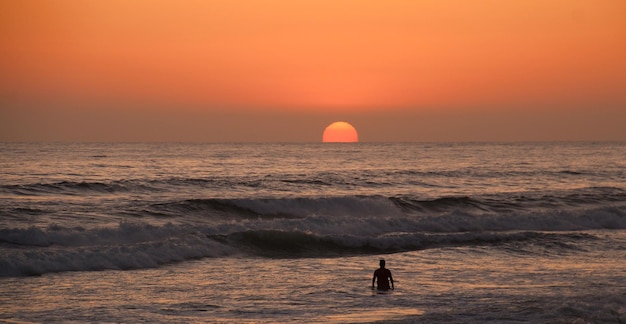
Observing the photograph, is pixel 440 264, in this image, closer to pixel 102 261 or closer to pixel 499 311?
pixel 499 311

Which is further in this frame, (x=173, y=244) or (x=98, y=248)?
(x=173, y=244)

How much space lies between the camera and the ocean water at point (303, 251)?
18094 millimetres

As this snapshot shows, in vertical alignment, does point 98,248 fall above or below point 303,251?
above

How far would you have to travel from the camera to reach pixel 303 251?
2927 cm

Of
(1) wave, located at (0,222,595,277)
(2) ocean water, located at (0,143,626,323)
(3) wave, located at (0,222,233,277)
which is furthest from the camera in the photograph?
(1) wave, located at (0,222,595,277)

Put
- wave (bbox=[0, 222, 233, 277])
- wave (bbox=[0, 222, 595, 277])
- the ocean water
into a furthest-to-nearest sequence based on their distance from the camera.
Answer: wave (bbox=[0, 222, 595, 277]), wave (bbox=[0, 222, 233, 277]), the ocean water

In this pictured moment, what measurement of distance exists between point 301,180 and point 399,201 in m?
13.2

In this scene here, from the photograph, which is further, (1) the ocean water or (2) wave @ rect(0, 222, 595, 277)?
(2) wave @ rect(0, 222, 595, 277)

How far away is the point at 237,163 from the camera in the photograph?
7900 centimetres

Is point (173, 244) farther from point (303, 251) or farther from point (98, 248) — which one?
point (303, 251)

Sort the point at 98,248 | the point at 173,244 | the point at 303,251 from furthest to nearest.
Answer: the point at 303,251 → the point at 173,244 → the point at 98,248

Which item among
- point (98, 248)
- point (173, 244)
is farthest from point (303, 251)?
point (98, 248)

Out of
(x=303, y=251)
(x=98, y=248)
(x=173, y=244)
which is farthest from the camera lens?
(x=303, y=251)

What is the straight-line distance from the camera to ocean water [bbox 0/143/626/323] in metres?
18.1
